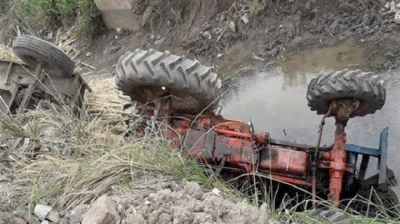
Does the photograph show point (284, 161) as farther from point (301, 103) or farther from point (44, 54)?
point (44, 54)

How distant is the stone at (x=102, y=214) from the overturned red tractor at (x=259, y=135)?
49.4 inches

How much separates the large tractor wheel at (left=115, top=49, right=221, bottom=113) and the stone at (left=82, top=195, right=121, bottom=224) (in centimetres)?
150

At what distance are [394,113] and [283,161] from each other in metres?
1.87

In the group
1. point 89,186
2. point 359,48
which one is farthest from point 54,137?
point 359,48

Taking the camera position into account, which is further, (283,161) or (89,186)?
(283,161)

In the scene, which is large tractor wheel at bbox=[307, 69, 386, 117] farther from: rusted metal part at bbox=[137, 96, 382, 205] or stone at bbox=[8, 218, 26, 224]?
stone at bbox=[8, 218, 26, 224]

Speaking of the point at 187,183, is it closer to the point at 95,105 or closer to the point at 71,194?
the point at 71,194

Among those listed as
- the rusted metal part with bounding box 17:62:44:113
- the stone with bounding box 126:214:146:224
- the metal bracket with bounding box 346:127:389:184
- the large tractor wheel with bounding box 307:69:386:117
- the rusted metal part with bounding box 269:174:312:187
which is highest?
the large tractor wheel with bounding box 307:69:386:117

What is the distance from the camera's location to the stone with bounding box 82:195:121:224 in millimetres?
2773

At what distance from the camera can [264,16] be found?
7895 millimetres

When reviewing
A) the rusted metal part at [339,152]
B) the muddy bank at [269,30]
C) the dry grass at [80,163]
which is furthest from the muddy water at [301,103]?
the dry grass at [80,163]

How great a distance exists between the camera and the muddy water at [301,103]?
5.57 meters

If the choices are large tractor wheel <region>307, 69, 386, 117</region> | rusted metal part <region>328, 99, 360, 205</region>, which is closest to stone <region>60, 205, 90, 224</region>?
rusted metal part <region>328, 99, 360, 205</region>

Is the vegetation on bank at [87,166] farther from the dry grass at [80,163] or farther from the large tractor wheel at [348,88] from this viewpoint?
the large tractor wheel at [348,88]
